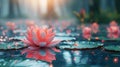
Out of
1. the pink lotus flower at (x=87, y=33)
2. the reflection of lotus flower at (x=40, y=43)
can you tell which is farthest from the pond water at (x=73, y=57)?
the pink lotus flower at (x=87, y=33)

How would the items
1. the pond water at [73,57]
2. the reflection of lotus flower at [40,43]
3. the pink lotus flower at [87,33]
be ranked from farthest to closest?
1. the pink lotus flower at [87,33]
2. the reflection of lotus flower at [40,43]
3. the pond water at [73,57]

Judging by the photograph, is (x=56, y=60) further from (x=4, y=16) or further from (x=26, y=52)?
(x=4, y=16)

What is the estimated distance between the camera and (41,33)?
27.3 feet

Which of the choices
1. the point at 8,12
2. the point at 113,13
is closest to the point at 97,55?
the point at 113,13

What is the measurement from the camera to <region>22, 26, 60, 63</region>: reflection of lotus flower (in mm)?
7883

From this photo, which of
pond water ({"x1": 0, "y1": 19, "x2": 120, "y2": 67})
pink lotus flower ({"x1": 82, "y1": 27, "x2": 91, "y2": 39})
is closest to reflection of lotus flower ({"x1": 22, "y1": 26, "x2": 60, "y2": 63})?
pond water ({"x1": 0, "y1": 19, "x2": 120, "y2": 67})

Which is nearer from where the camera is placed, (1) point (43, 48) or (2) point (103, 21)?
(1) point (43, 48)

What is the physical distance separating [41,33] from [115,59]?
6.65ft

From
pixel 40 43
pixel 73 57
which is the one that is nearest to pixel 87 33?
pixel 40 43

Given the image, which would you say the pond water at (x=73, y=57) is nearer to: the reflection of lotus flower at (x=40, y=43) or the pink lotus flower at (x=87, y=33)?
the reflection of lotus flower at (x=40, y=43)

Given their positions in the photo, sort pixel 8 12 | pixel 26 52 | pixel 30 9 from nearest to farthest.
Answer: pixel 26 52 → pixel 8 12 → pixel 30 9

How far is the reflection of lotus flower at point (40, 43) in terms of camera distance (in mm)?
7883

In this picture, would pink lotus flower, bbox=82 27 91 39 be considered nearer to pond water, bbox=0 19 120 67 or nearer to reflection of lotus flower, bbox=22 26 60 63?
pond water, bbox=0 19 120 67

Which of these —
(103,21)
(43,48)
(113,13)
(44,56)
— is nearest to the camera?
(44,56)
